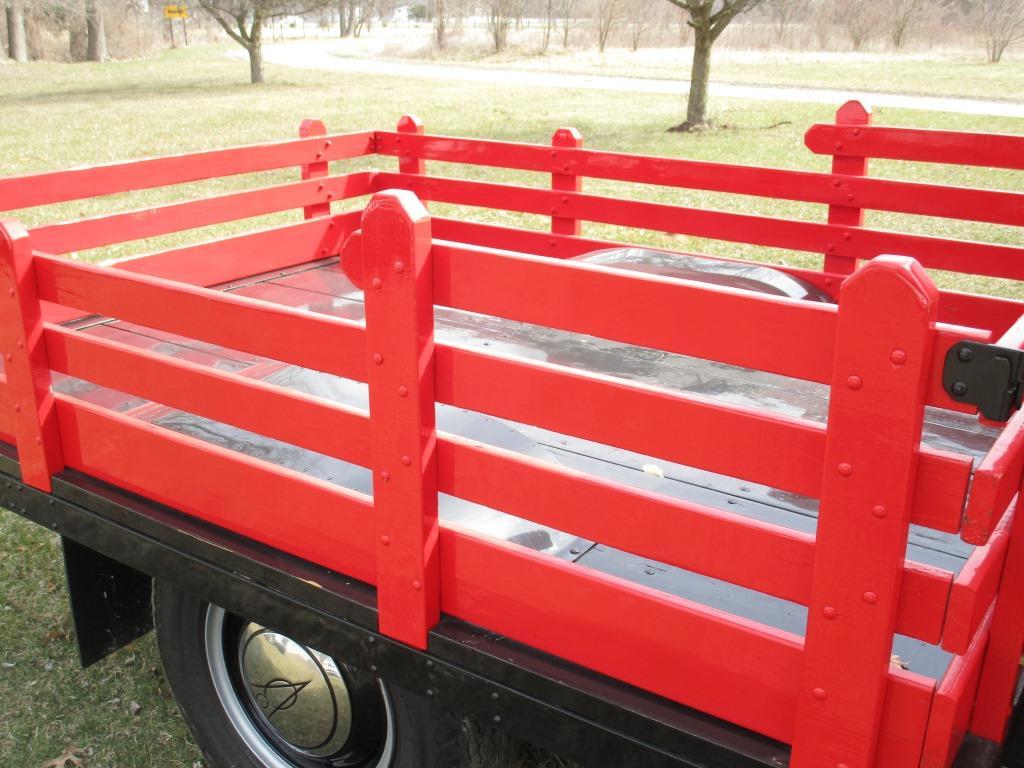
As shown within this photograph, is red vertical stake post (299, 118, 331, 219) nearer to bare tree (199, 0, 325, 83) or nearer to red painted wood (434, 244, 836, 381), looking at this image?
red painted wood (434, 244, 836, 381)

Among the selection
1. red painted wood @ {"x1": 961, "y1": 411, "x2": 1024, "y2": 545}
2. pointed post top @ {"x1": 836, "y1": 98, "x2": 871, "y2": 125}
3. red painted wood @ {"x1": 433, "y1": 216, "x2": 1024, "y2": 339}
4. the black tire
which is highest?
pointed post top @ {"x1": 836, "y1": 98, "x2": 871, "y2": 125}

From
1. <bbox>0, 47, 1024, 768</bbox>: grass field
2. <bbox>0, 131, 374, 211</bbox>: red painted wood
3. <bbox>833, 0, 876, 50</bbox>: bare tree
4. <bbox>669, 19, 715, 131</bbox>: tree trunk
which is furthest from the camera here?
<bbox>833, 0, 876, 50</bbox>: bare tree

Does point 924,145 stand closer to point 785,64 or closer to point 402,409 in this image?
point 402,409

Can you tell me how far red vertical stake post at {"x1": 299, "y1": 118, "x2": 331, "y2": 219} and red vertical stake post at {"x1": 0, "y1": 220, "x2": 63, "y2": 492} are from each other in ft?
8.13

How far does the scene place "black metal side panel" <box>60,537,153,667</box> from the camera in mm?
2975

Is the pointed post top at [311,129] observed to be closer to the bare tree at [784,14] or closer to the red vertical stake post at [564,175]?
the red vertical stake post at [564,175]

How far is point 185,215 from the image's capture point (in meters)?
4.48

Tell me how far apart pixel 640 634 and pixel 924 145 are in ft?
10.4

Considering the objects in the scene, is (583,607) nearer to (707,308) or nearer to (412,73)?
(707,308)

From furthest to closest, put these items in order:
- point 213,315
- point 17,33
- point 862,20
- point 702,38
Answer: point 17,33 < point 862,20 < point 702,38 < point 213,315

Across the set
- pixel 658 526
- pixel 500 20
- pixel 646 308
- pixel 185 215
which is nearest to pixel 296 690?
pixel 658 526

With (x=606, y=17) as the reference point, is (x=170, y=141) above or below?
below

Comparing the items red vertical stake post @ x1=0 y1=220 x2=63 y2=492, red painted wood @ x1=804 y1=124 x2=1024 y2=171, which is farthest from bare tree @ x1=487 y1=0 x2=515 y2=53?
red vertical stake post @ x1=0 y1=220 x2=63 y2=492

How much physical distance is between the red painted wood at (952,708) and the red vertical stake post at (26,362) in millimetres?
2248
